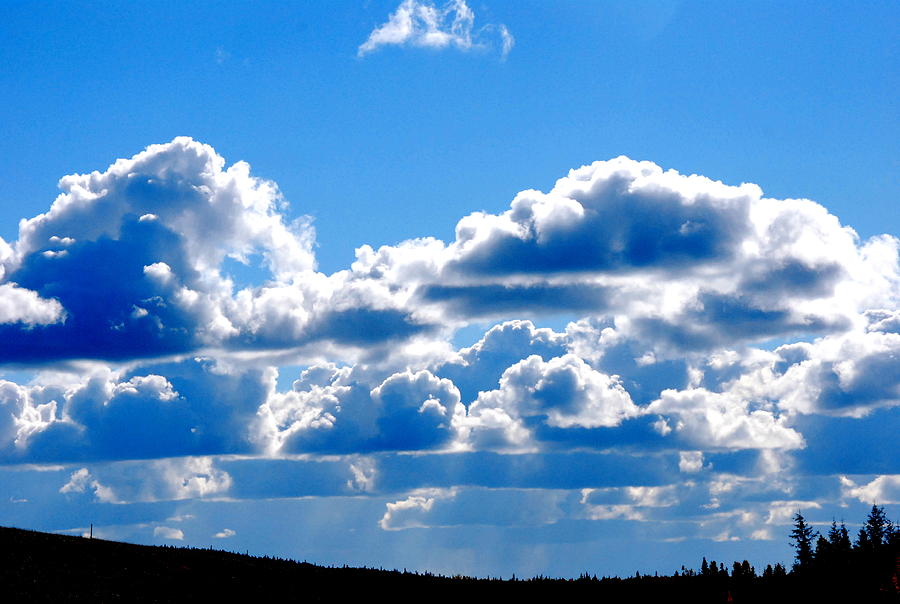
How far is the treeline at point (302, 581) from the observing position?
210ft

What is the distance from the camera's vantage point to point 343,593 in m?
71.6

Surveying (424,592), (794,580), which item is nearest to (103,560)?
(424,592)

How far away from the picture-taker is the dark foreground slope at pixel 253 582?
65.0m

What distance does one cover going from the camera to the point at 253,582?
71500 mm

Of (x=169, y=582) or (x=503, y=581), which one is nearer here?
(x=169, y=582)

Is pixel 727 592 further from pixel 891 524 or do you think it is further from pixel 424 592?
pixel 891 524

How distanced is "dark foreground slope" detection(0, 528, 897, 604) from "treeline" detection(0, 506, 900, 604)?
0.07 m

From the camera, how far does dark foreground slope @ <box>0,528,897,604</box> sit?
65.0m

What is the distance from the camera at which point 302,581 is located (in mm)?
73875

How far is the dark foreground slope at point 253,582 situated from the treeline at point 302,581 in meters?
0.07

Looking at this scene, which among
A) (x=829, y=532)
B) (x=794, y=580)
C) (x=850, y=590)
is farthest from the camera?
(x=829, y=532)

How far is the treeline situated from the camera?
63875mm

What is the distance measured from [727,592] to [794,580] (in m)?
4.29

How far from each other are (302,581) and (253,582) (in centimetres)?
383
